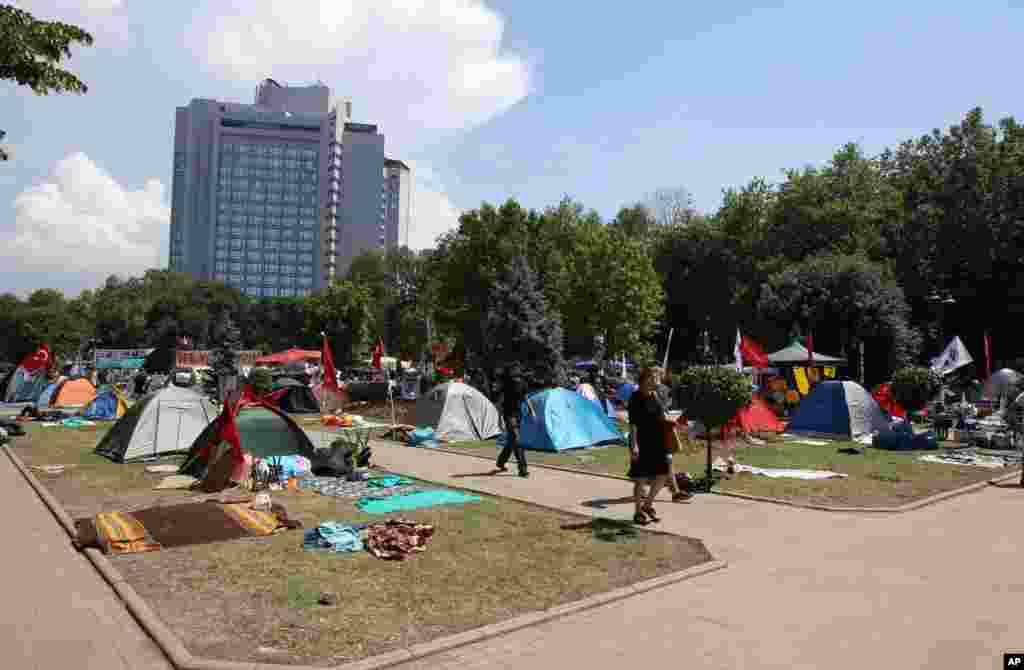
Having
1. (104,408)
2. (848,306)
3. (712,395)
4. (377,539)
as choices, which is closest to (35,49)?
(377,539)

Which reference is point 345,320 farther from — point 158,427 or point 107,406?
point 158,427

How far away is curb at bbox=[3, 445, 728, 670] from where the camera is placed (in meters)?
4.54

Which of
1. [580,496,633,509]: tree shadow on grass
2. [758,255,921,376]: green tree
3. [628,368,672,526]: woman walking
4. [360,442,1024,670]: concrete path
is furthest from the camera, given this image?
[758,255,921,376]: green tree

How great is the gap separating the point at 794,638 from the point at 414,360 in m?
70.8

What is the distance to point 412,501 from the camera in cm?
1021

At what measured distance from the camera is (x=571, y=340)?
46.1 metres

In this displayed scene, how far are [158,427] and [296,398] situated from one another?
1467cm

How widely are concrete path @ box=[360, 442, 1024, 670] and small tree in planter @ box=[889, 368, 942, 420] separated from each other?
35.8ft

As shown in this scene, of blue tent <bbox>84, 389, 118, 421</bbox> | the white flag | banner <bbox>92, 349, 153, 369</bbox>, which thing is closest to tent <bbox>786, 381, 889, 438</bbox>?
the white flag

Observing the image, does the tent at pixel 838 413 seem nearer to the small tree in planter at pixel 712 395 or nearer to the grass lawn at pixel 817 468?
the grass lawn at pixel 817 468

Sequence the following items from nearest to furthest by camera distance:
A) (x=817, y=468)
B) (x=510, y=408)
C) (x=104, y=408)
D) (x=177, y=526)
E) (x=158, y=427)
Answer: (x=177, y=526), (x=510, y=408), (x=817, y=468), (x=158, y=427), (x=104, y=408)

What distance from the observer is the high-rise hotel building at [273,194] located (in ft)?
440

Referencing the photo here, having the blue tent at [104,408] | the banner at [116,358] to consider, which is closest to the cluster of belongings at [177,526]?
the blue tent at [104,408]

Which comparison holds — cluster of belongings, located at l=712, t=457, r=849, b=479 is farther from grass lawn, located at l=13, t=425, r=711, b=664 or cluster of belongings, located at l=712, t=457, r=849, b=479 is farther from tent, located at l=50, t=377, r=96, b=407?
tent, located at l=50, t=377, r=96, b=407
